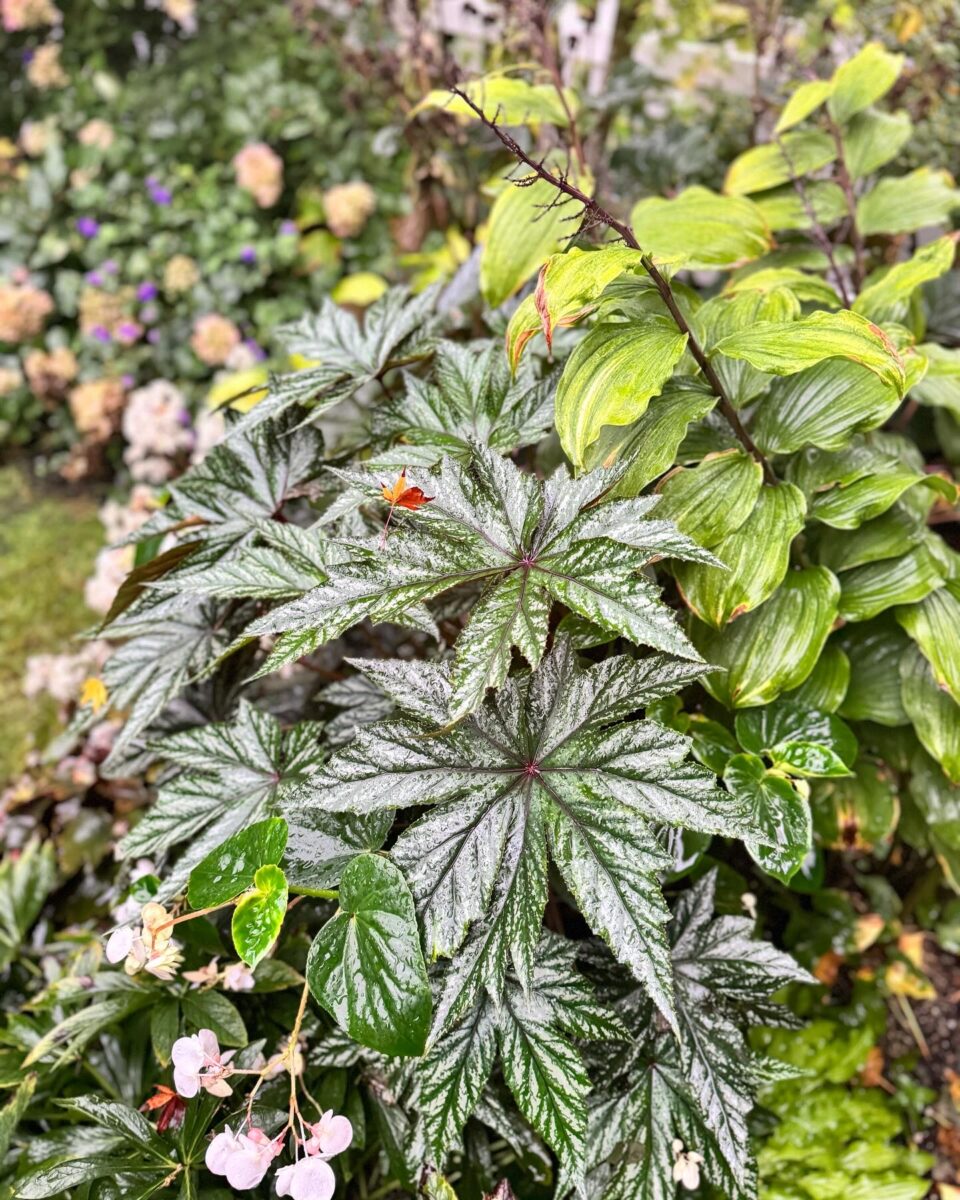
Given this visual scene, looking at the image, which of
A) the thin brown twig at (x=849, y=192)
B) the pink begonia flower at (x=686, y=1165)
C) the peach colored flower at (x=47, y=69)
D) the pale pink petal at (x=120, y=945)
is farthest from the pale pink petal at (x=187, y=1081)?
the peach colored flower at (x=47, y=69)

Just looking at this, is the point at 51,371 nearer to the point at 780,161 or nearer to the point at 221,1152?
the point at 780,161

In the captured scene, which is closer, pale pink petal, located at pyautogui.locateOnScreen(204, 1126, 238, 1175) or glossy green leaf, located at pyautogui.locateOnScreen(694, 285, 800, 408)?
pale pink petal, located at pyautogui.locateOnScreen(204, 1126, 238, 1175)

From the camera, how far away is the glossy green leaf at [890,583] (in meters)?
1.12

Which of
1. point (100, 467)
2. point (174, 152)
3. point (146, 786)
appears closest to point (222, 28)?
point (174, 152)

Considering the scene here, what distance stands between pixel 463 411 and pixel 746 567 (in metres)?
0.39

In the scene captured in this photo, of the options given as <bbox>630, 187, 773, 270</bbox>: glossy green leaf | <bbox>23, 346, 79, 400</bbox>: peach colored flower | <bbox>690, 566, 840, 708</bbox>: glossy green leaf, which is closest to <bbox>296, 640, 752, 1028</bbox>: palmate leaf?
<bbox>690, 566, 840, 708</bbox>: glossy green leaf

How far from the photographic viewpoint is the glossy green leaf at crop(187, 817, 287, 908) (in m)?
0.81

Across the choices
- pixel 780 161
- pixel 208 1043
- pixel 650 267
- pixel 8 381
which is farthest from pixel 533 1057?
pixel 8 381

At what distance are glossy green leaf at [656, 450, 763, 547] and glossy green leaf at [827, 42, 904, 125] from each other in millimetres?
899

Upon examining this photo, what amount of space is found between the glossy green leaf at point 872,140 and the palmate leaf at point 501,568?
3.48 ft

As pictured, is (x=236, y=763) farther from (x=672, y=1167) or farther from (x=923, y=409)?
(x=923, y=409)

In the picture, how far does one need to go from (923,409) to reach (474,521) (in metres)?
1.17

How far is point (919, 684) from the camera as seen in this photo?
46.6 inches

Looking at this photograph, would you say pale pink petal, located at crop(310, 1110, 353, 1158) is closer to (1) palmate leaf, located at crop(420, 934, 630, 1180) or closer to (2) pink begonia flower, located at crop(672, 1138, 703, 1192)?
(1) palmate leaf, located at crop(420, 934, 630, 1180)
